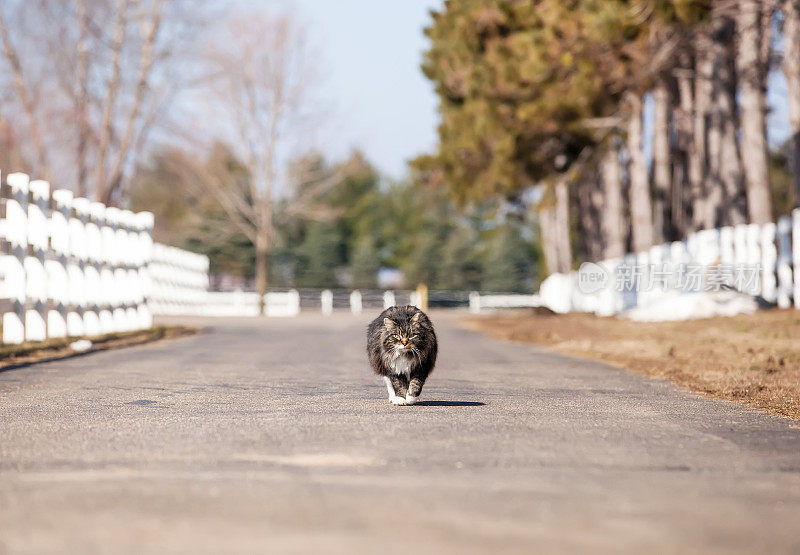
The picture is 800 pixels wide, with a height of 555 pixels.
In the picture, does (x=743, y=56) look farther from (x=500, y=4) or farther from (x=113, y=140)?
(x=113, y=140)

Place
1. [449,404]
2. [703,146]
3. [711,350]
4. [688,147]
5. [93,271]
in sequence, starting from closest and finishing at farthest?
1. [449,404]
2. [711,350]
3. [93,271]
4. [703,146]
5. [688,147]

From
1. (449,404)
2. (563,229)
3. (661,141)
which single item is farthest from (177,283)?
(449,404)

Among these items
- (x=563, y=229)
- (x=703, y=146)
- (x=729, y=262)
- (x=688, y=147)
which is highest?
(x=688, y=147)

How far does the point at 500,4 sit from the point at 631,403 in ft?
78.1

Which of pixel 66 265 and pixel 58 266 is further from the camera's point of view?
pixel 66 265

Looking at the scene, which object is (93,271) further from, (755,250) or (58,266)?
(755,250)

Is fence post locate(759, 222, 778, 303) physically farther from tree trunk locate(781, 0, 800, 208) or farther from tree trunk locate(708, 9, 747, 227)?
tree trunk locate(708, 9, 747, 227)

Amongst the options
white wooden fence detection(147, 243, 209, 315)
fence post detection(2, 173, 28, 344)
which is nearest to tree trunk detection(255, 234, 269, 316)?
white wooden fence detection(147, 243, 209, 315)

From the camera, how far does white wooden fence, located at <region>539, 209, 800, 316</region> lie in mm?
20766

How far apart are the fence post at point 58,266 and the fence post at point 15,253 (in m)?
1.25

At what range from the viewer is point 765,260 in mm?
21453

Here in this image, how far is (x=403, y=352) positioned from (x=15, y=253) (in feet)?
28.1

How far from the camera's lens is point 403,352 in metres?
9.12

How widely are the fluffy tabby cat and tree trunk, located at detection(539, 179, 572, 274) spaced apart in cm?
3702
